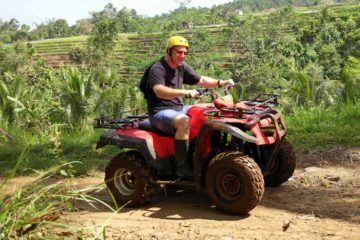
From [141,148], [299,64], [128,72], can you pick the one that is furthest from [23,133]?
[128,72]

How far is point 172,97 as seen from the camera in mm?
4695

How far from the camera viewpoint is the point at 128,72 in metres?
73.0

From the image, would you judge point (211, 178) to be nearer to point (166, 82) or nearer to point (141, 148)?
point (141, 148)

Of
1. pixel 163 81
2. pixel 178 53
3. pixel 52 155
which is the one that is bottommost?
pixel 52 155

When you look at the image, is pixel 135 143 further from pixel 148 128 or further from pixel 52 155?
pixel 52 155

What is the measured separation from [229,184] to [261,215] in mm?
411

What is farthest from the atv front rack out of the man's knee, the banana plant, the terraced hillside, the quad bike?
the terraced hillside

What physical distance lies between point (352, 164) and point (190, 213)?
2341 millimetres

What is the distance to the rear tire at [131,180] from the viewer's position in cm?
486

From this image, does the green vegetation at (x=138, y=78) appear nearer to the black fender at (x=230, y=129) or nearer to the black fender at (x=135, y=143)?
the black fender at (x=135, y=143)

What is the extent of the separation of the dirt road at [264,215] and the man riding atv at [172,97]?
461 mm

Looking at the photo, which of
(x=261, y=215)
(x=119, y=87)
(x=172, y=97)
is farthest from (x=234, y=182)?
(x=119, y=87)

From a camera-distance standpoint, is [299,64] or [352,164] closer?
[352,164]

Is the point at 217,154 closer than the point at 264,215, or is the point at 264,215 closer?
the point at 264,215
